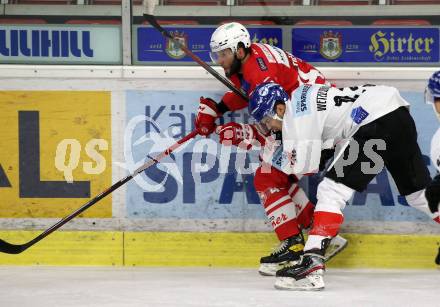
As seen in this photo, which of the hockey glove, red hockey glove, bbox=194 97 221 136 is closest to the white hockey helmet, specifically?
red hockey glove, bbox=194 97 221 136

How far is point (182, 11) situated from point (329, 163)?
1166mm

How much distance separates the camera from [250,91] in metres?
5.28

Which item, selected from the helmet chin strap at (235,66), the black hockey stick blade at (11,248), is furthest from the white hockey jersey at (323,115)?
the black hockey stick blade at (11,248)

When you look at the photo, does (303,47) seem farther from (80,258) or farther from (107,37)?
(80,258)

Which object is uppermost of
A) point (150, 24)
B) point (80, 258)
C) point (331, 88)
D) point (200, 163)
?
point (150, 24)

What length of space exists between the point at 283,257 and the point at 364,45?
125 cm

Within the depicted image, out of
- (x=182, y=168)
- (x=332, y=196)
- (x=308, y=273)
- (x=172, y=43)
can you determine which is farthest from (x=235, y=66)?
(x=308, y=273)

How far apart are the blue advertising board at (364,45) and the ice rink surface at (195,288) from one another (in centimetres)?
115

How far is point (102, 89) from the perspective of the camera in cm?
564

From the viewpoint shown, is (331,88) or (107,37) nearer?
(331,88)

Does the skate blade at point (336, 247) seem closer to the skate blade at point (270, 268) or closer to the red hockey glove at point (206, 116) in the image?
the skate blade at point (270, 268)

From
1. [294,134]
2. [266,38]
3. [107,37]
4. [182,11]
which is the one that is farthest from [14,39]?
[294,134]

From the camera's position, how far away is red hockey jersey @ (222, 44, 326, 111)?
5.24 m

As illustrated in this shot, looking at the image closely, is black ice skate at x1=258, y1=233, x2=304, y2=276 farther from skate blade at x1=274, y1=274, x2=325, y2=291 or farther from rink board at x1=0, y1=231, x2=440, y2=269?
skate blade at x1=274, y1=274, x2=325, y2=291
